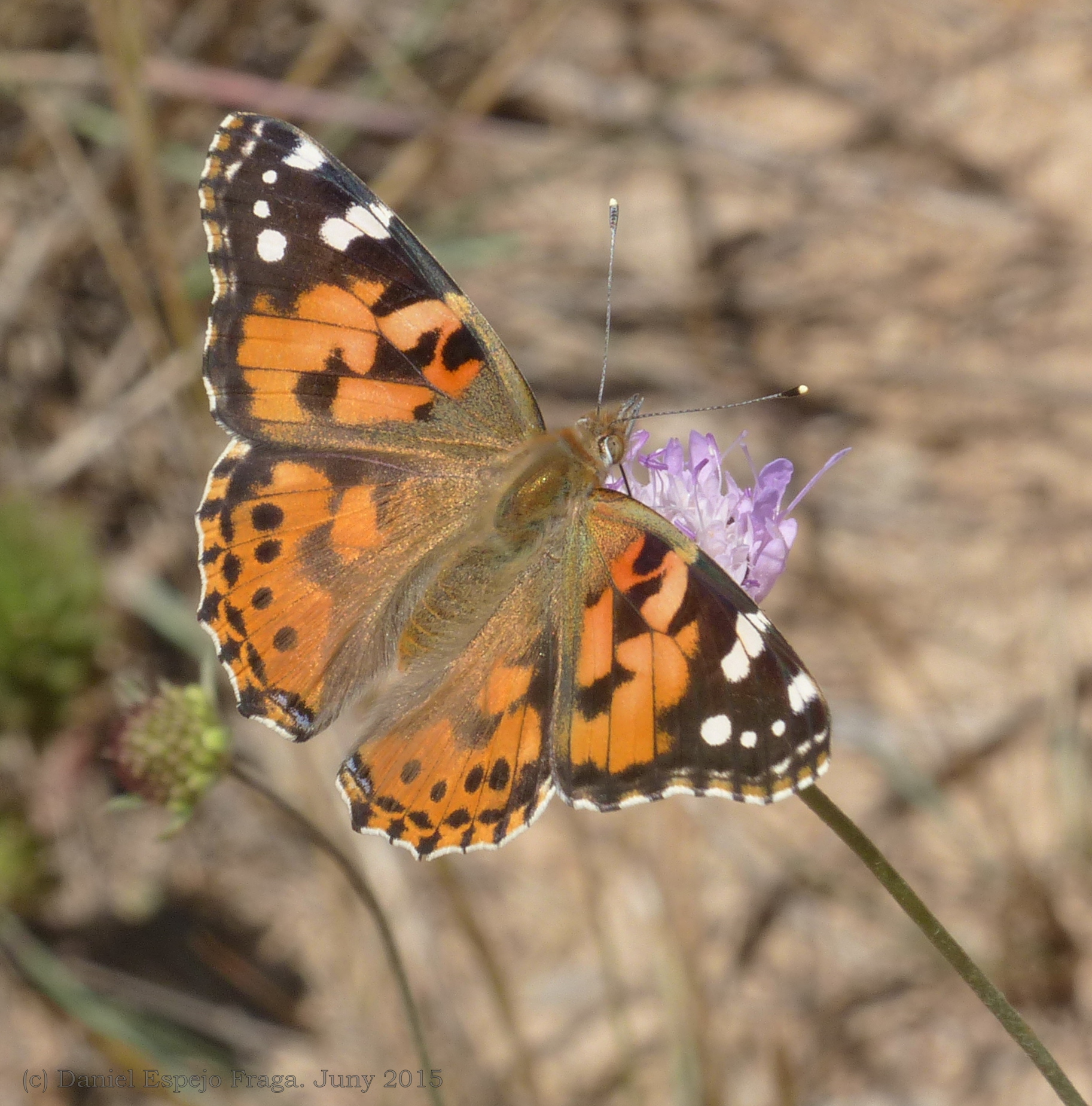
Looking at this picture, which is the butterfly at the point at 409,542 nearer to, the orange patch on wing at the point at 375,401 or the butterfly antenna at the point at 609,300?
the orange patch on wing at the point at 375,401

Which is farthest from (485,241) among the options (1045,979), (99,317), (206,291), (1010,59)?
(1045,979)

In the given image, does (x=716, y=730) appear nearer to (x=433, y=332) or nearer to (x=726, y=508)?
(x=726, y=508)

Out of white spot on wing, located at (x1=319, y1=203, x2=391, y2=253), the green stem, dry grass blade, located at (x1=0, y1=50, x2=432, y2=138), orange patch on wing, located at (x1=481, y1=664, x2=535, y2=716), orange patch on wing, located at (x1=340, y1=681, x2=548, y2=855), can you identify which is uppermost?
white spot on wing, located at (x1=319, y1=203, x2=391, y2=253)

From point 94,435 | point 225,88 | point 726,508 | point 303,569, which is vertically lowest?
point 94,435

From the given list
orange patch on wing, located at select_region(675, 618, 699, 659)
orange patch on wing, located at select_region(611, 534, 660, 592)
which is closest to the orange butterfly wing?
orange patch on wing, located at select_region(611, 534, 660, 592)

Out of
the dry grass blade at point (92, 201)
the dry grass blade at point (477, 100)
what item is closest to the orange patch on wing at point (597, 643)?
the dry grass blade at point (92, 201)

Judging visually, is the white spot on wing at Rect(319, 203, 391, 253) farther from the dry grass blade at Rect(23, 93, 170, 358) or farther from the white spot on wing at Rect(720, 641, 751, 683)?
the dry grass blade at Rect(23, 93, 170, 358)

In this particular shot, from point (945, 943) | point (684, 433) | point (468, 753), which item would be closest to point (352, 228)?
point (468, 753)
